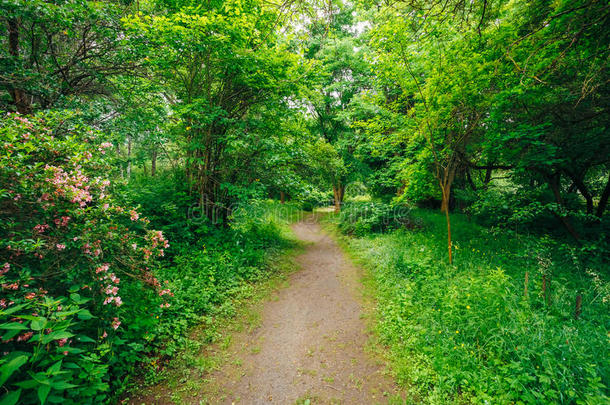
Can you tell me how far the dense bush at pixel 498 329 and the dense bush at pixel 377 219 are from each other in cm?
414

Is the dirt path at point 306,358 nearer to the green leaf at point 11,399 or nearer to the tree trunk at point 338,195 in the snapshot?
the green leaf at point 11,399

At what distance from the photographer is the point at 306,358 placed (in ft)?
12.5

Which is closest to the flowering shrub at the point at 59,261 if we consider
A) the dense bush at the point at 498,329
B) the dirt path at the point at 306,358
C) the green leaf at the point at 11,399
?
the green leaf at the point at 11,399

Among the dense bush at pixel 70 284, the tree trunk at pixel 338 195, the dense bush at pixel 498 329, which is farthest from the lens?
the tree trunk at pixel 338 195

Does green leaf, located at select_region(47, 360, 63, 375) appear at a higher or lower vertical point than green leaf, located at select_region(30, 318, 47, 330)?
lower

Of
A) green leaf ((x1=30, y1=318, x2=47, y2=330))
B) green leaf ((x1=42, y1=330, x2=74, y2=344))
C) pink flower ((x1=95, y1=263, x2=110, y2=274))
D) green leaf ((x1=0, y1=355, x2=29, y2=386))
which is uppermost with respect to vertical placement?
pink flower ((x1=95, y1=263, x2=110, y2=274))

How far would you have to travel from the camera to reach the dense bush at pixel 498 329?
2580 millimetres

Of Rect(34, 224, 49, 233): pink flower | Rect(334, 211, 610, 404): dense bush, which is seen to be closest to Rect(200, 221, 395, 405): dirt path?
Rect(334, 211, 610, 404): dense bush

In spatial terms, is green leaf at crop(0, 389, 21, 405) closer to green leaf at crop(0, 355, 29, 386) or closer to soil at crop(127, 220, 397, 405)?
green leaf at crop(0, 355, 29, 386)

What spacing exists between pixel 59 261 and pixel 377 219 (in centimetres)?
1011

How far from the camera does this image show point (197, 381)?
3.21 meters

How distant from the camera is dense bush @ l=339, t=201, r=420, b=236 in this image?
33.8 feet

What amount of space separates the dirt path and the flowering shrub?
156cm

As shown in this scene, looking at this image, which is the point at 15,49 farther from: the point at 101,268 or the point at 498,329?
the point at 498,329
